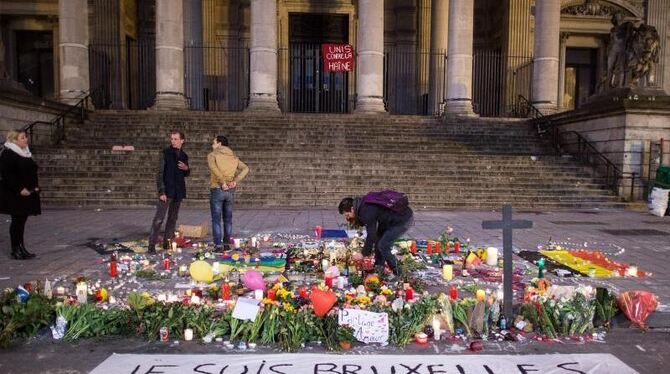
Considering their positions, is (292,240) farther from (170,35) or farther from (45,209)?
(170,35)

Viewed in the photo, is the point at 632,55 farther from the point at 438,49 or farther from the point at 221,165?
the point at 221,165

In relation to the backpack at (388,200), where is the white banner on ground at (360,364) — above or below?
below

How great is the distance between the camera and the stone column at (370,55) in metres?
20.7

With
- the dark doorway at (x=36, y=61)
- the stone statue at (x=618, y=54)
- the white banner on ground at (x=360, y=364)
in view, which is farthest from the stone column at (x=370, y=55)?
the white banner on ground at (x=360, y=364)

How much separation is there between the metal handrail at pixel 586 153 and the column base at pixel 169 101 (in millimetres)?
13589

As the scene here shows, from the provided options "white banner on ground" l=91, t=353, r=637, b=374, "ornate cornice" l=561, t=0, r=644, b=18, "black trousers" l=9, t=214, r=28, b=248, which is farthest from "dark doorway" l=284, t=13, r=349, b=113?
"white banner on ground" l=91, t=353, r=637, b=374

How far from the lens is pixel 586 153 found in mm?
17172

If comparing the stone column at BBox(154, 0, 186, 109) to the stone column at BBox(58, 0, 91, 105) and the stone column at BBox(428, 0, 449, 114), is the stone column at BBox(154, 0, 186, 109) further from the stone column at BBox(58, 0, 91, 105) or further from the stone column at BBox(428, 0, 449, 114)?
the stone column at BBox(428, 0, 449, 114)

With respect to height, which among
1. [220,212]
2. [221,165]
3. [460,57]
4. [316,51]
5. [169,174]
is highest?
[316,51]

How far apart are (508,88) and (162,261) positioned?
21645 millimetres

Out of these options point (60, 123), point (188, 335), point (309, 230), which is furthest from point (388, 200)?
point (60, 123)

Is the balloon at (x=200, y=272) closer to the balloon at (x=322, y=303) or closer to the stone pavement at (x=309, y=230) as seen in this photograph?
the stone pavement at (x=309, y=230)

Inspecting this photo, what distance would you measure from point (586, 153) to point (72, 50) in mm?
18914

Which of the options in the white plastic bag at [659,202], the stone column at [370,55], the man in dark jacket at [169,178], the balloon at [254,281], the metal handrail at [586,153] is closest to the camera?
the balloon at [254,281]
